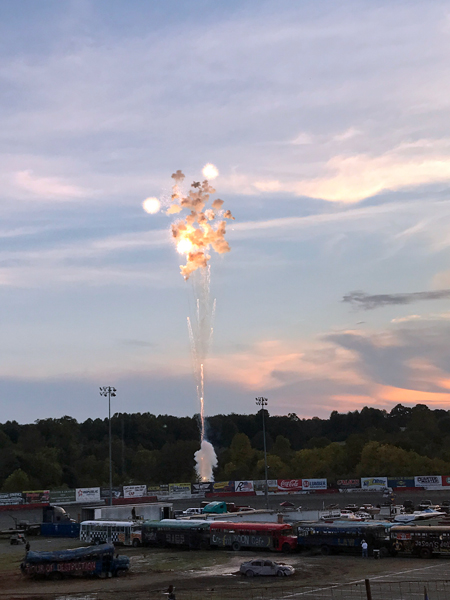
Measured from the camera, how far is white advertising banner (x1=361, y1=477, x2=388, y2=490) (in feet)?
341

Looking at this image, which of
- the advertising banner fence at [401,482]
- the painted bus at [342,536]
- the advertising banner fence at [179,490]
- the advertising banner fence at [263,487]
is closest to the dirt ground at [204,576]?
the painted bus at [342,536]

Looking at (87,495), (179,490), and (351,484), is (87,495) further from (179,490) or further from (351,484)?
(351,484)

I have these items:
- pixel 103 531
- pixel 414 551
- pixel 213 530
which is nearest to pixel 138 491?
pixel 103 531

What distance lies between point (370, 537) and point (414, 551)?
353cm

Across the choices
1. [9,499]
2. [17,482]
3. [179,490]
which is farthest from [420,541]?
[17,482]

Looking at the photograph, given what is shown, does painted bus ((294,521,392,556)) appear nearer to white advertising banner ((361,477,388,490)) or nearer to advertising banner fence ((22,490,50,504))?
advertising banner fence ((22,490,50,504))

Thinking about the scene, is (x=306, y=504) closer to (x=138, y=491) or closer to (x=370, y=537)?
(x=138, y=491)

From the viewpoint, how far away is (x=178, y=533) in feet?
201

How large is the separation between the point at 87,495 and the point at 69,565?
49.6 meters

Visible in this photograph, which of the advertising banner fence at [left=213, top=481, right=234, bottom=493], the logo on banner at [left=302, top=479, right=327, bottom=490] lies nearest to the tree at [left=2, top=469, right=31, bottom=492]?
the advertising banner fence at [left=213, top=481, right=234, bottom=493]

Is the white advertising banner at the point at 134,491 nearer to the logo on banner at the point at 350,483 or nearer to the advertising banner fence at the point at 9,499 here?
the advertising banner fence at the point at 9,499

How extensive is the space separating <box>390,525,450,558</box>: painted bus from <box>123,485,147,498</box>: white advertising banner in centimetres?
5419

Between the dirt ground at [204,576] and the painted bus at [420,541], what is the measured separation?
0.90 m

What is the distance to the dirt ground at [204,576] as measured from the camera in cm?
3962
